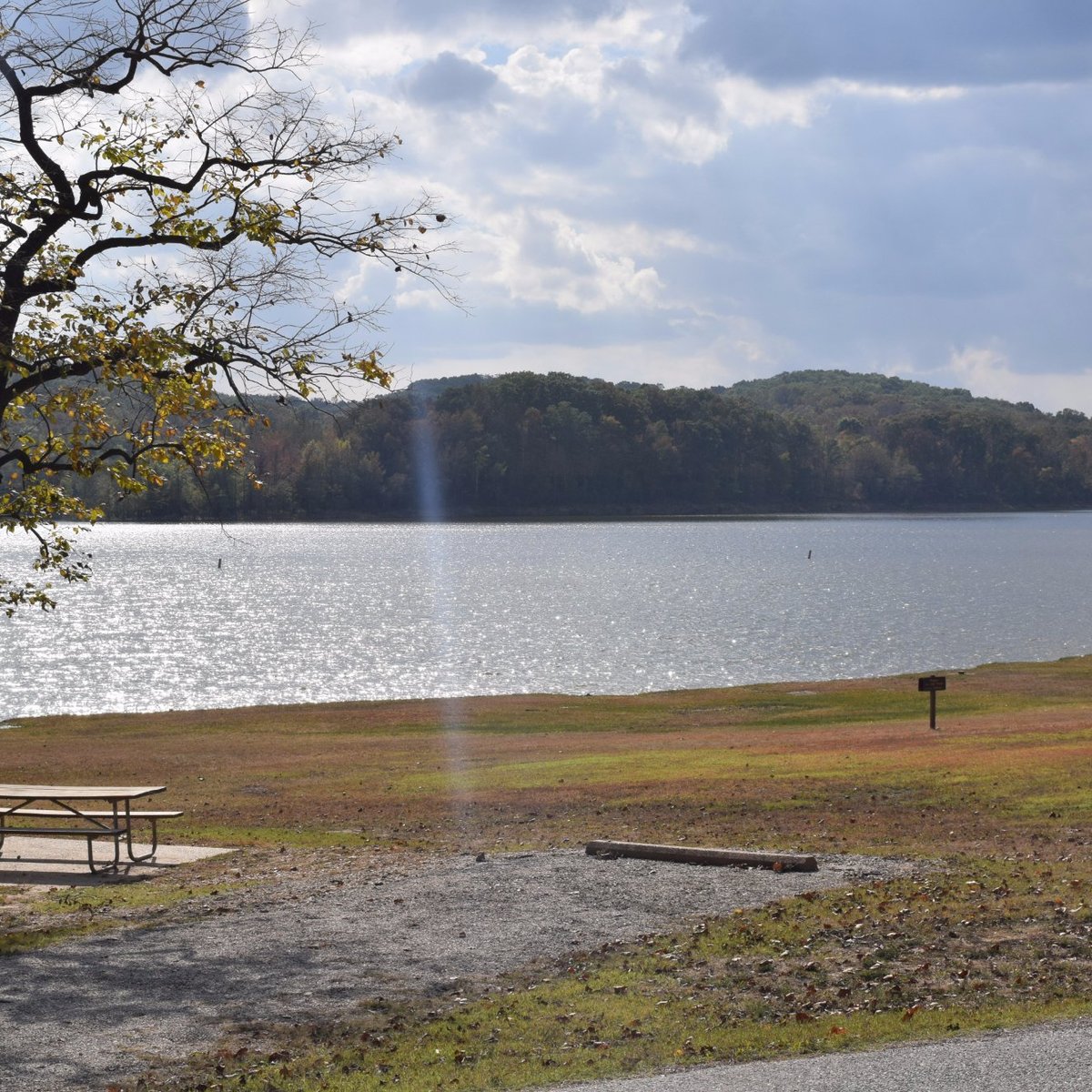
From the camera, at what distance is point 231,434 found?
1689 centimetres

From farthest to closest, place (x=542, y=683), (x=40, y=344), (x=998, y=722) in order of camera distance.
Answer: (x=542, y=683)
(x=998, y=722)
(x=40, y=344)

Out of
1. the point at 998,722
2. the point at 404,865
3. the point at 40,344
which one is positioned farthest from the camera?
the point at 998,722

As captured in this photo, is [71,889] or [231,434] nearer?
[71,889]

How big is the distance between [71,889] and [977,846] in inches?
420

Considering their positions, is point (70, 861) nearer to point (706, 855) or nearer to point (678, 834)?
point (706, 855)

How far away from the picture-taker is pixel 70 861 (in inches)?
640

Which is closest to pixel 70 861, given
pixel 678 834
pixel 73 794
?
pixel 73 794

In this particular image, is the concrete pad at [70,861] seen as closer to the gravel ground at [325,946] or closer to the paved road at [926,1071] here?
the gravel ground at [325,946]

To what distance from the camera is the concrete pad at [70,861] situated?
15.3m

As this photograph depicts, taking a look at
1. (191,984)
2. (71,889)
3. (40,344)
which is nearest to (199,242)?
(40,344)

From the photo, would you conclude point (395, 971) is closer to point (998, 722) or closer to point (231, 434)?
point (231, 434)

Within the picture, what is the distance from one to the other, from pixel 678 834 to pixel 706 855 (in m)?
3.28

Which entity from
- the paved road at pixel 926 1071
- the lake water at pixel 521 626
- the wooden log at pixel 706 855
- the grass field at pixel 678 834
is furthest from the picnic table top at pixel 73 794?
the paved road at pixel 926 1071

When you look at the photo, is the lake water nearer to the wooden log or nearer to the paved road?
the wooden log
